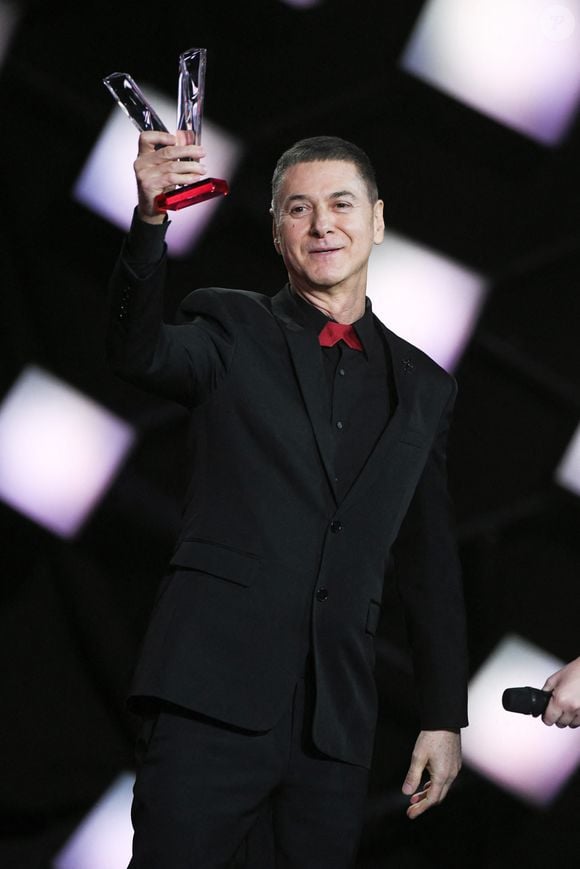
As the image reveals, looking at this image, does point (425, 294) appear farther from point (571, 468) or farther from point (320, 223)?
point (320, 223)

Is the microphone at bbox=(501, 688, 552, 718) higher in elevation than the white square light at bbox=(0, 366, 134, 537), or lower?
higher

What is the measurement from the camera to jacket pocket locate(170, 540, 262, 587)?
4.27 ft

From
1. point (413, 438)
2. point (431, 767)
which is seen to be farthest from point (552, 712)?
point (413, 438)

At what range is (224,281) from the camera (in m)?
2.06

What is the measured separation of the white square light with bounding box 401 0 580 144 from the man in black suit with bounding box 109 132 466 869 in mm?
614

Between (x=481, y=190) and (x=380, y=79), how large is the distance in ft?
0.84

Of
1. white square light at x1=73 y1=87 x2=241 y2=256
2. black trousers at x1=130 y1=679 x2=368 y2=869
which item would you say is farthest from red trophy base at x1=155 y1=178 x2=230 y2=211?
white square light at x1=73 y1=87 x2=241 y2=256

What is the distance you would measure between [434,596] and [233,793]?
0.39 metres

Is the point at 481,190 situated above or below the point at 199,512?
above

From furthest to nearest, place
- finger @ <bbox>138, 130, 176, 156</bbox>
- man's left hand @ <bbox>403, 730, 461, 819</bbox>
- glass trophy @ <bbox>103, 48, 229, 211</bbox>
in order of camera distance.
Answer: man's left hand @ <bbox>403, 730, 461, 819</bbox> → glass trophy @ <bbox>103, 48, 229, 211</bbox> → finger @ <bbox>138, 130, 176, 156</bbox>

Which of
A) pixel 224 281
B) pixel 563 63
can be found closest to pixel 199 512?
pixel 224 281

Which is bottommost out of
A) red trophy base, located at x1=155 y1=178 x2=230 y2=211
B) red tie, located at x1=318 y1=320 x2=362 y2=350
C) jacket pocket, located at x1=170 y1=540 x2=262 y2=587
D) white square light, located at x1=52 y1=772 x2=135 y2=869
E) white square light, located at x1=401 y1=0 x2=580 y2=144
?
white square light, located at x1=52 y1=772 x2=135 y2=869

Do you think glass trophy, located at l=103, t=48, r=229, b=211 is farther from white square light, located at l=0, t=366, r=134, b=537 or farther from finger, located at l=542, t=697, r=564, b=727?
white square light, located at l=0, t=366, r=134, b=537

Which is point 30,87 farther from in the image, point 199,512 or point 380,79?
point 199,512
